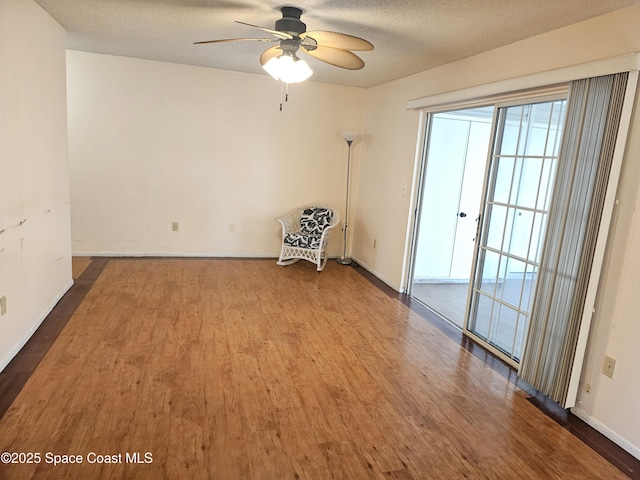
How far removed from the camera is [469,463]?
81.1 inches

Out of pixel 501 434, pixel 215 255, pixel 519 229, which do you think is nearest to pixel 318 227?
pixel 215 255

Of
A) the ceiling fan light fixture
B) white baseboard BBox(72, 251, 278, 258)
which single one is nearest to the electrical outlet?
the ceiling fan light fixture

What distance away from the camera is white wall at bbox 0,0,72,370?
259 centimetres

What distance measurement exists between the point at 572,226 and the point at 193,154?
169 inches

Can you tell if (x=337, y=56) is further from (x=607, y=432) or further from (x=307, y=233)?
(x=307, y=233)

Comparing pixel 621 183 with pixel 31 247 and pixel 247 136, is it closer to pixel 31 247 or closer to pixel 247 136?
pixel 31 247

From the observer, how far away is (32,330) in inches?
121

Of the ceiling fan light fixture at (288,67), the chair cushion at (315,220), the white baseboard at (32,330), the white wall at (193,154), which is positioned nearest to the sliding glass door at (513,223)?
the ceiling fan light fixture at (288,67)

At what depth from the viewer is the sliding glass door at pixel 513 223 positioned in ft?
9.49

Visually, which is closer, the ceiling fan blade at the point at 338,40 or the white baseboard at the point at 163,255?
the ceiling fan blade at the point at 338,40

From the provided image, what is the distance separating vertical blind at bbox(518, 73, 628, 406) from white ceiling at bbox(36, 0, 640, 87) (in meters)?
0.52

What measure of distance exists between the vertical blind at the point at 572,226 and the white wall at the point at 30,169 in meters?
3.34

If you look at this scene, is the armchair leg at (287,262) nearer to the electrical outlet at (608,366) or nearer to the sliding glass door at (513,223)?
the sliding glass door at (513,223)

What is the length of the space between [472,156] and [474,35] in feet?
7.10
